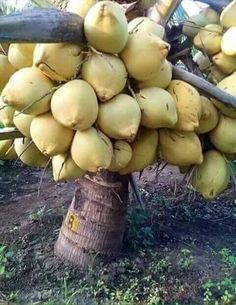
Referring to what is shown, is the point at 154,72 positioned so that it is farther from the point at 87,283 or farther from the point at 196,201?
the point at 196,201

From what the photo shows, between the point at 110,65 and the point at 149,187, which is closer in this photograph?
the point at 110,65

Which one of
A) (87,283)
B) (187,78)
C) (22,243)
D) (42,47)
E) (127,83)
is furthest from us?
(22,243)

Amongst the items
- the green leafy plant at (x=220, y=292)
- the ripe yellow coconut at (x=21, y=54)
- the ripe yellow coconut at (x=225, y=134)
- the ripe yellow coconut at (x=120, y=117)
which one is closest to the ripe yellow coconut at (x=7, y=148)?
the ripe yellow coconut at (x=21, y=54)

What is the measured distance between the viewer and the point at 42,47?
129 centimetres

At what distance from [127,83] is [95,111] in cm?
13

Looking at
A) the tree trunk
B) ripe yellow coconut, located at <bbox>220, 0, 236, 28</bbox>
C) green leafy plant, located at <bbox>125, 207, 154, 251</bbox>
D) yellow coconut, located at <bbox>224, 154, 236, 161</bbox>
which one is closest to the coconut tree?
the tree trunk

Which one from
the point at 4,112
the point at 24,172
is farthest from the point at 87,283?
the point at 24,172

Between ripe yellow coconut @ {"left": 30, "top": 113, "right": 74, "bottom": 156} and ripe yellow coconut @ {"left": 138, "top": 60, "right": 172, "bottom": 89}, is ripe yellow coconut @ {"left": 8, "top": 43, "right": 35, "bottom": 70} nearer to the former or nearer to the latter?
ripe yellow coconut @ {"left": 30, "top": 113, "right": 74, "bottom": 156}

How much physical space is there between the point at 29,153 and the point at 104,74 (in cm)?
44

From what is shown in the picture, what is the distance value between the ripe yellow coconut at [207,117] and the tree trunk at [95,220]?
50 cm

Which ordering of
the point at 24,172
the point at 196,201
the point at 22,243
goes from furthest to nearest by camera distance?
the point at 24,172 → the point at 196,201 → the point at 22,243

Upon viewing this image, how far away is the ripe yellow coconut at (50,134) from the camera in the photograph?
4.43ft

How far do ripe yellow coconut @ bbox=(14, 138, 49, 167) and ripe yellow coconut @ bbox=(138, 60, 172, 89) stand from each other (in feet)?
1.30

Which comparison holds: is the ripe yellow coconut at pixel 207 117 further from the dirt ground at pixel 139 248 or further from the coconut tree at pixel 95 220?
the coconut tree at pixel 95 220
